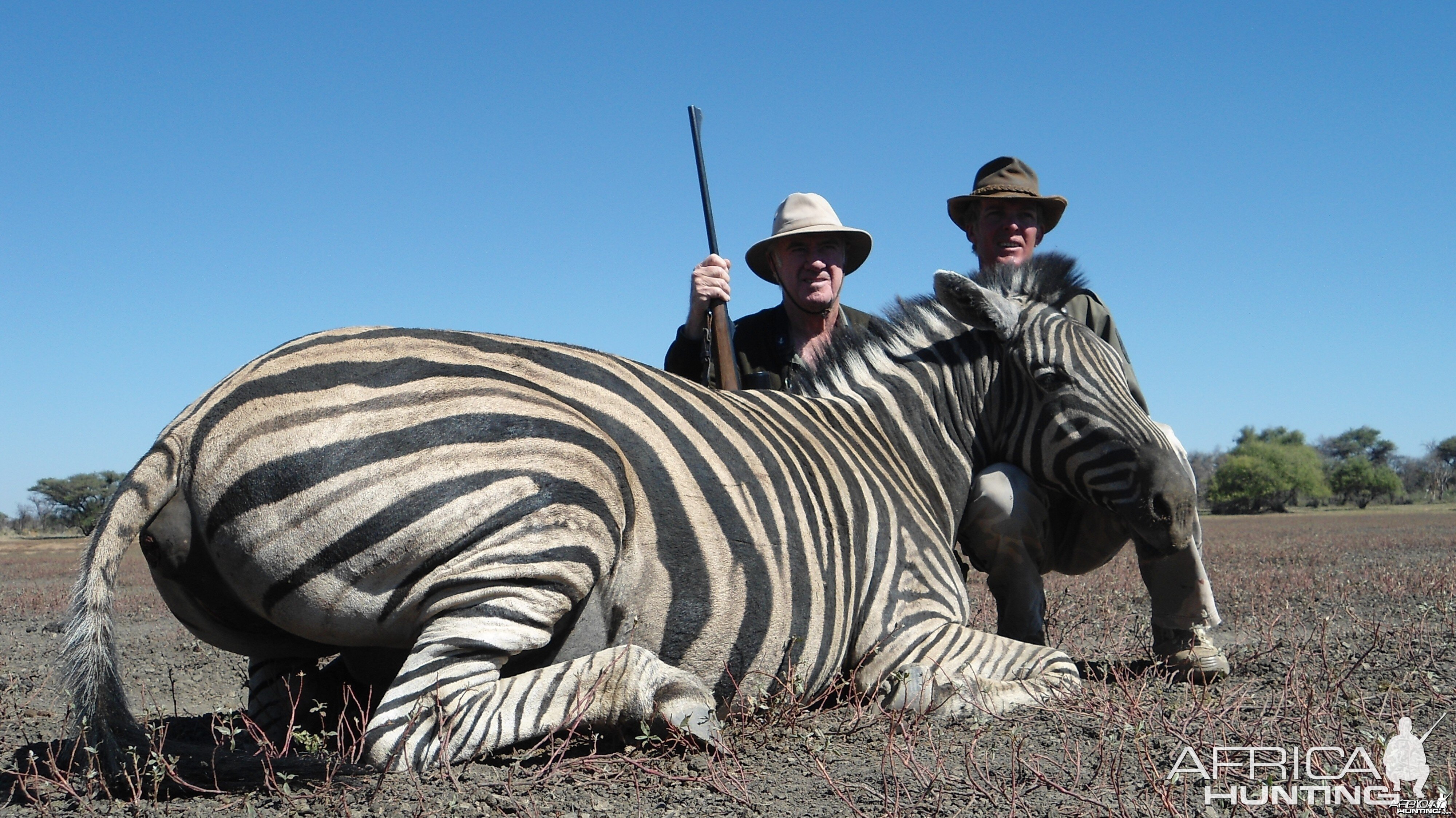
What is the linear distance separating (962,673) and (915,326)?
179cm

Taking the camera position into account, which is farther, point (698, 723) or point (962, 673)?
point (962, 673)

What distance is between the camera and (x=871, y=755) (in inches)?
130

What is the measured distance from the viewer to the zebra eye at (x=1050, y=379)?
15.2ft

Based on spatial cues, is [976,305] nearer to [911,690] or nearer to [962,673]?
[962,673]

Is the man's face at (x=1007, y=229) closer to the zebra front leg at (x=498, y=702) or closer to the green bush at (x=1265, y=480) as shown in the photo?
the zebra front leg at (x=498, y=702)

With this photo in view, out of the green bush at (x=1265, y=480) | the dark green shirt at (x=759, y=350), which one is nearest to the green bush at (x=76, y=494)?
the dark green shirt at (x=759, y=350)

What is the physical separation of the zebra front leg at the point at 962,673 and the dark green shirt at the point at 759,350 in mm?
2124

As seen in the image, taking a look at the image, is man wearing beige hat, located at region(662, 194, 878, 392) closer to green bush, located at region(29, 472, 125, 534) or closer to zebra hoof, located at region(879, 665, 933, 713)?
zebra hoof, located at region(879, 665, 933, 713)

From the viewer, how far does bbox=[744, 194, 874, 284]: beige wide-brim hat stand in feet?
20.2

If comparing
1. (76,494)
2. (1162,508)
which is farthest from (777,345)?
(76,494)

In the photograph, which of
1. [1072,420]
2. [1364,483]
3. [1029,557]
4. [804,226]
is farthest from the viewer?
[1364,483]

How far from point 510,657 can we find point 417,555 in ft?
1.45

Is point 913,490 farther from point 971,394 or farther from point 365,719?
point 365,719

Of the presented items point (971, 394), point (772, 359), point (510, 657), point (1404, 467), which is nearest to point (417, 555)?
point (510, 657)
